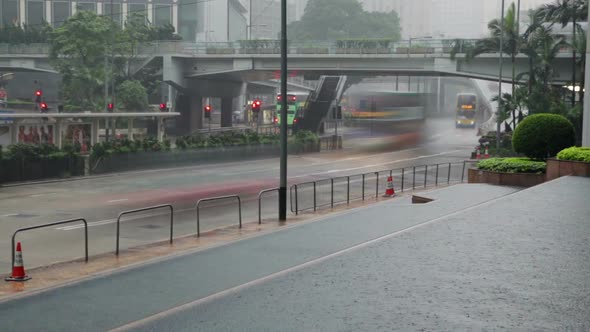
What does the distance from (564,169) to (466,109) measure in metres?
70.2

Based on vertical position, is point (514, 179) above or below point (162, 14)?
below

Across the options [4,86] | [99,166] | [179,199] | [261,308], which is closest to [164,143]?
[99,166]

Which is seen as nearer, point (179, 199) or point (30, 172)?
point (179, 199)

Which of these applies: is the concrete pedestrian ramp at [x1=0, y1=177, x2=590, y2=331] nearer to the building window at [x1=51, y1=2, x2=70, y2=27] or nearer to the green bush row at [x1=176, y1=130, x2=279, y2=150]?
the green bush row at [x1=176, y1=130, x2=279, y2=150]

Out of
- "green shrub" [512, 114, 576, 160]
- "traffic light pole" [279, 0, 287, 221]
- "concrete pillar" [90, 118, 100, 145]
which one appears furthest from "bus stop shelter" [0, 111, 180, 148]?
"green shrub" [512, 114, 576, 160]

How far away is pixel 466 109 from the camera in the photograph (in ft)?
307

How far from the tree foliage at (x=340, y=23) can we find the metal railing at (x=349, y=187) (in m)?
81.5

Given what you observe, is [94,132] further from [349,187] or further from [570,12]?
[570,12]

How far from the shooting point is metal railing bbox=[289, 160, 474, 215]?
25250 mm

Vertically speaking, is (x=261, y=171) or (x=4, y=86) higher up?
(x=4, y=86)

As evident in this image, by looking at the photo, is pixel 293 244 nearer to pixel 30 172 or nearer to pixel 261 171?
pixel 30 172

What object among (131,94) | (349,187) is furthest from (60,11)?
(349,187)

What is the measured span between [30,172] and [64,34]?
32.6 meters

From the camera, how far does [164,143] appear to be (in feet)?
135
